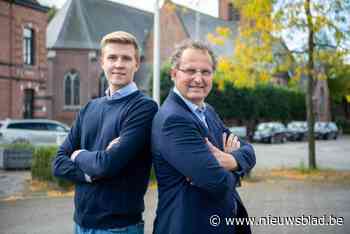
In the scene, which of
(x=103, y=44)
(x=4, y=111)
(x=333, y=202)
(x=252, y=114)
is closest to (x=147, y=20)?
(x=252, y=114)

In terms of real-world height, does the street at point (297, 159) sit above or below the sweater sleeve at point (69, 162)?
below

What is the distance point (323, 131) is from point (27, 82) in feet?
85.3

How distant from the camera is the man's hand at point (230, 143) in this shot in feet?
8.92

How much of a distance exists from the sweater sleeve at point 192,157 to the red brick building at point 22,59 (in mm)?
24796

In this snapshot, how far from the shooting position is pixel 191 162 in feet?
7.53

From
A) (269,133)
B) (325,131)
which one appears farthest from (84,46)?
(325,131)

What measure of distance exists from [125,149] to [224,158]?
59cm

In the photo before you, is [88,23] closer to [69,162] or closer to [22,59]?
[22,59]

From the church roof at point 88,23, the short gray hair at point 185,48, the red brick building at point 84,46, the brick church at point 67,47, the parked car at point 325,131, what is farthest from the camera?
the church roof at point 88,23

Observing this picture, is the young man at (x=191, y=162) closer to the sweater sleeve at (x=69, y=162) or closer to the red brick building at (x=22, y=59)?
the sweater sleeve at (x=69, y=162)

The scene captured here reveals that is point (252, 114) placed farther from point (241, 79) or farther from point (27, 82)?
point (241, 79)

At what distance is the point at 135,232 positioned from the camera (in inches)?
105

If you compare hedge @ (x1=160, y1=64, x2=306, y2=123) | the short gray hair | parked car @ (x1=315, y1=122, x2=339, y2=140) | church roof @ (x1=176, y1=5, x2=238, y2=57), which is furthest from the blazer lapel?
church roof @ (x1=176, y1=5, x2=238, y2=57)

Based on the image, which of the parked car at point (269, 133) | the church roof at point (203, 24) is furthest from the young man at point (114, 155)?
the church roof at point (203, 24)
